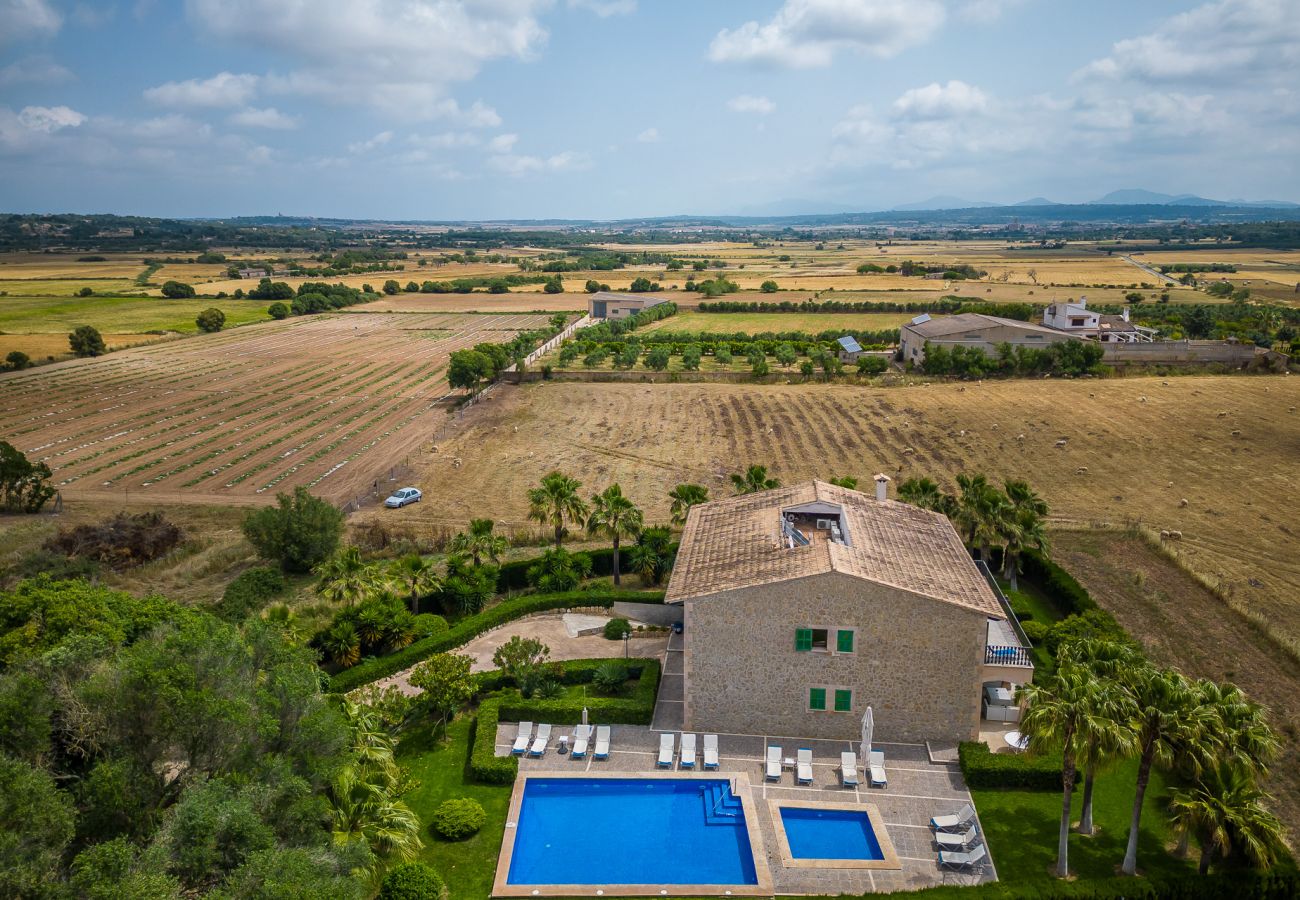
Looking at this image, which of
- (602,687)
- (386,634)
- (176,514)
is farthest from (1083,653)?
(176,514)

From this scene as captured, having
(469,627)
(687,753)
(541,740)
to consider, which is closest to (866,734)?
(687,753)

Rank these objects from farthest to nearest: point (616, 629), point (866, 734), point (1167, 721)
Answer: point (616, 629) → point (866, 734) → point (1167, 721)

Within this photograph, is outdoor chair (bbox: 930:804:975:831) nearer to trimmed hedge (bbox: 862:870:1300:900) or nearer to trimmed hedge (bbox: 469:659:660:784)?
trimmed hedge (bbox: 862:870:1300:900)

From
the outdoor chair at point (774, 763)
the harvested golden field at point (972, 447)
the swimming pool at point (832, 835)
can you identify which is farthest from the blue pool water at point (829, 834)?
the harvested golden field at point (972, 447)

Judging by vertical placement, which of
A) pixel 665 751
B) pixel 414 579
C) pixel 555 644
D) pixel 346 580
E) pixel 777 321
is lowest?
pixel 555 644

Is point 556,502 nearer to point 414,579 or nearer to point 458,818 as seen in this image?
point 414,579

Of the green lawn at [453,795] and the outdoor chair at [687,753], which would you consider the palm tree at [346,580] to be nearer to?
the green lawn at [453,795]

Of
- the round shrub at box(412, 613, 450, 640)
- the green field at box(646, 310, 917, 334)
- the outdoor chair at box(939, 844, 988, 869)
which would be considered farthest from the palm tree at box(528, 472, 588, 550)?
the green field at box(646, 310, 917, 334)

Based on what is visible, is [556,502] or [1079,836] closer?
[1079,836]
